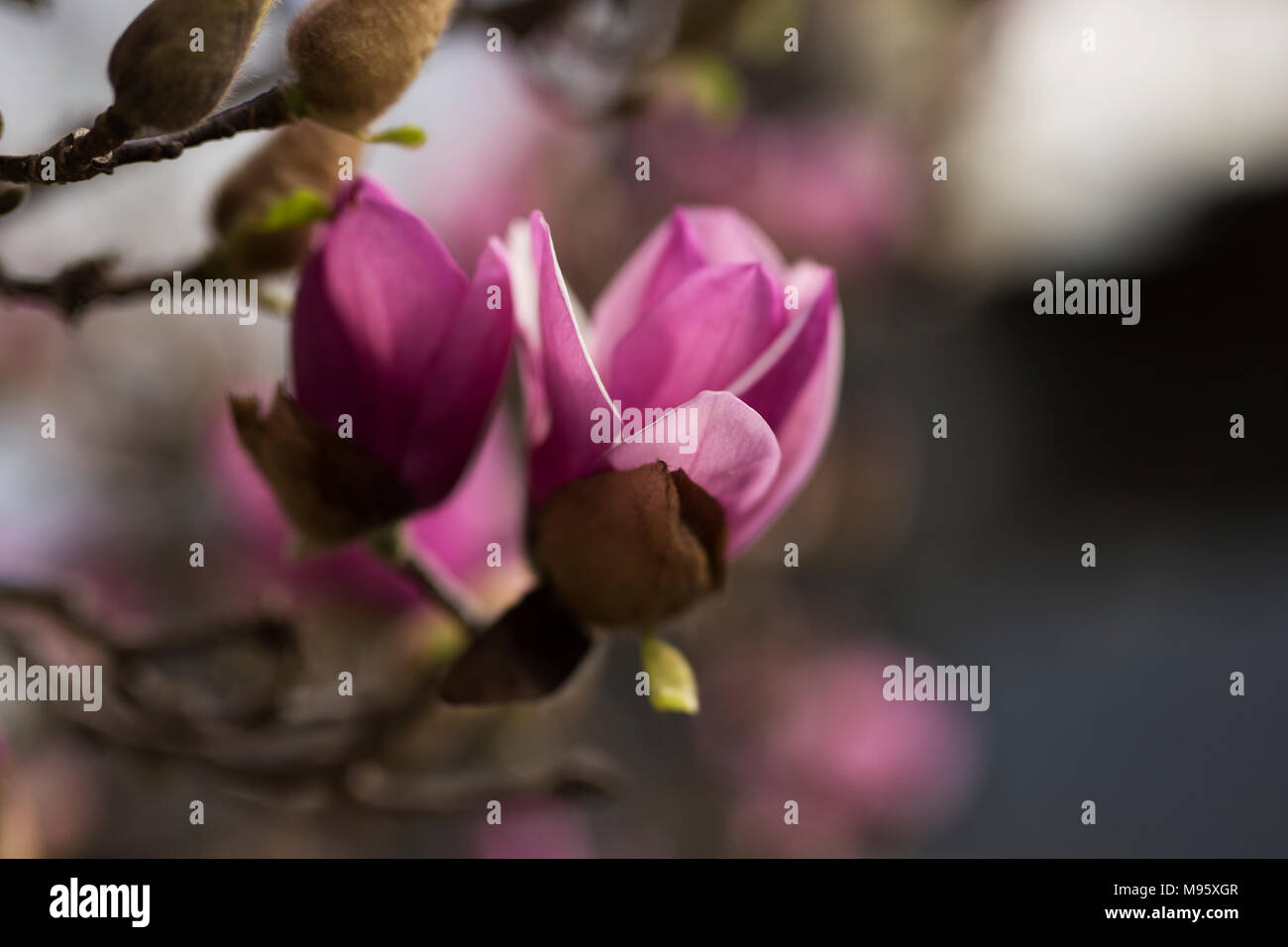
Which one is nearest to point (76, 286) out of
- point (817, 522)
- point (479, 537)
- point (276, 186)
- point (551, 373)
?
point (276, 186)

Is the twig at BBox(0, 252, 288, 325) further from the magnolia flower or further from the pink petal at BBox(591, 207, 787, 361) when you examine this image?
the pink petal at BBox(591, 207, 787, 361)

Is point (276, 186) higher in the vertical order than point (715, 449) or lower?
higher

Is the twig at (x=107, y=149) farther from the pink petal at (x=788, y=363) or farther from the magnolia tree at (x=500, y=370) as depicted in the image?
the pink petal at (x=788, y=363)

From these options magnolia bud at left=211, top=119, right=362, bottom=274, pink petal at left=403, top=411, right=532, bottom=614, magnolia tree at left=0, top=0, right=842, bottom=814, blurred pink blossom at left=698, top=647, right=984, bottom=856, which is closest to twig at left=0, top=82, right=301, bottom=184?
magnolia tree at left=0, top=0, right=842, bottom=814

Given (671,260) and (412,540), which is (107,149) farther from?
(412,540)

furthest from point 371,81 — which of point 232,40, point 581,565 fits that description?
point 581,565

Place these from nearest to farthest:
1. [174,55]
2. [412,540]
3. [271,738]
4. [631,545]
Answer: [174,55] < [631,545] < [271,738] < [412,540]

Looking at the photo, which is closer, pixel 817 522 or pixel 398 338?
pixel 398 338
